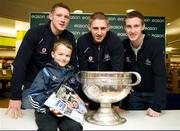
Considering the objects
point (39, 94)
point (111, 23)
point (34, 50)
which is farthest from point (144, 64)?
point (111, 23)

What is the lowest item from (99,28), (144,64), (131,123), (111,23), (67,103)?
(131,123)

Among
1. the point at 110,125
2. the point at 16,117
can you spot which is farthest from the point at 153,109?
the point at 16,117

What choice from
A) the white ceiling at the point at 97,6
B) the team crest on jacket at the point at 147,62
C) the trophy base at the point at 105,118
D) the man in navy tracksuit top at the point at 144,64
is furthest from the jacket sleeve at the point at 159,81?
the white ceiling at the point at 97,6

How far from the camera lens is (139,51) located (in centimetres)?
192

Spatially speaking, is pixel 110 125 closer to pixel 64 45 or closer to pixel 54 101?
pixel 54 101


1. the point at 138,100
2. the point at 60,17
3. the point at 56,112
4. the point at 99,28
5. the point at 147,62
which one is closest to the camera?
the point at 56,112

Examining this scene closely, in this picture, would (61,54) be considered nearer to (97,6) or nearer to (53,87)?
(53,87)

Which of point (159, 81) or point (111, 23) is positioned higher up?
point (111, 23)

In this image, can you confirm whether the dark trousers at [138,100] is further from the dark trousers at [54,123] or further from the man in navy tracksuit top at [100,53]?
the dark trousers at [54,123]

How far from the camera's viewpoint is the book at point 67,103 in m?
1.32

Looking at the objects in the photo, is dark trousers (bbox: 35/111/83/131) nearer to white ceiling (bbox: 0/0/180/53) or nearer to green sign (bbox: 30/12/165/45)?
green sign (bbox: 30/12/165/45)

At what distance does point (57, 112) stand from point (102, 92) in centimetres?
24

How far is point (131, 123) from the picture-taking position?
1.43m

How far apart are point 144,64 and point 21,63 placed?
826 mm
